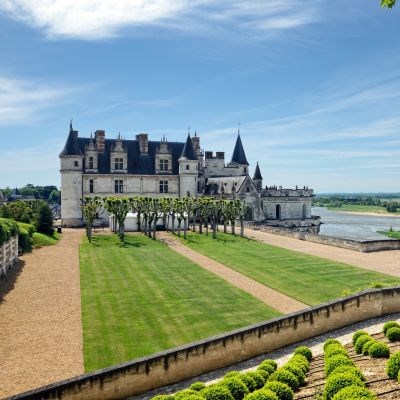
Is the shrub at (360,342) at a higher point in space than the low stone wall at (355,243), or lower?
lower

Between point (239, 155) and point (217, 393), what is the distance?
59093mm

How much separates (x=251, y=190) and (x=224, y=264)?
97.0ft

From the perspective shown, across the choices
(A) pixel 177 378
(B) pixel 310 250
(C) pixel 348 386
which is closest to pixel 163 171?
(B) pixel 310 250

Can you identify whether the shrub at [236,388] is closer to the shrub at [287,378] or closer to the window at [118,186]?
the shrub at [287,378]

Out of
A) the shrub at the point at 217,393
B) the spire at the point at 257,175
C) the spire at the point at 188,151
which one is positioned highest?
the spire at the point at 188,151

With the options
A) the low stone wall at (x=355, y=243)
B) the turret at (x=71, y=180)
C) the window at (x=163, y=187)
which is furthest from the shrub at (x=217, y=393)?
the window at (x=163, y=187)

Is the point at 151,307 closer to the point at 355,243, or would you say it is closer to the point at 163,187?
the point at 355,243

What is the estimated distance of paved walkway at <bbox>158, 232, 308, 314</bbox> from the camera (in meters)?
20.5

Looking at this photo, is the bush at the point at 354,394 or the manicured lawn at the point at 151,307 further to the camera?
the manicured lawn at the point at 151,307

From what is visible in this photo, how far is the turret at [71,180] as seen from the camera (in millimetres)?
54812

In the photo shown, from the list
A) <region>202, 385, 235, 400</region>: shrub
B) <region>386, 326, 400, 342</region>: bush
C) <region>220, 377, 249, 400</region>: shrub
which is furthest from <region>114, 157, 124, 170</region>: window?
<region>202, 385, 235, 400</region>: shrub

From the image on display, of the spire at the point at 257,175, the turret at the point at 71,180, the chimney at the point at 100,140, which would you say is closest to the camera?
the turret at the point at 71,180

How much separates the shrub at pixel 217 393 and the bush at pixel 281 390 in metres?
0.93

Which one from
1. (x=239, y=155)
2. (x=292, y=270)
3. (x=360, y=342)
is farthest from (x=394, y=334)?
(x=239, y=155)
